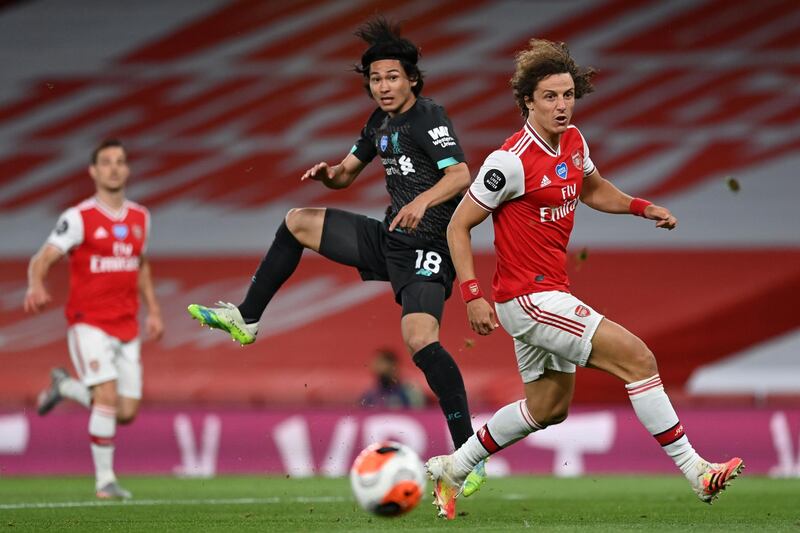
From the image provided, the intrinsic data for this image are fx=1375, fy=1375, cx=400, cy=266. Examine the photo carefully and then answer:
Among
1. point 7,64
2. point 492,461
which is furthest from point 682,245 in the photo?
point 7,64

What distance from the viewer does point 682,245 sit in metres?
16.8

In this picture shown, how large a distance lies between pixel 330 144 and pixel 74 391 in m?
7.87

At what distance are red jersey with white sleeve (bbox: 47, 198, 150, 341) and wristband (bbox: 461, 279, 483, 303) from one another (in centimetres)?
404

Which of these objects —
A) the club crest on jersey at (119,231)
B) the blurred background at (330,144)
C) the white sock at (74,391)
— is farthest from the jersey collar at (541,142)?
the blurred background at (330,144)

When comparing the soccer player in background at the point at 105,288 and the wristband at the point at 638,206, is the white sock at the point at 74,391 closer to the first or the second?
the soccer player in background at the point at 105,288

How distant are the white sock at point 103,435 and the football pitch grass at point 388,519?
0.86ft

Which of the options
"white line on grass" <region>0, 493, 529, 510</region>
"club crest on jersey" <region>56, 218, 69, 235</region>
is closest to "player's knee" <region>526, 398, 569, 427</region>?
"white line on grass" <region>0, 493, 529, 510</region>

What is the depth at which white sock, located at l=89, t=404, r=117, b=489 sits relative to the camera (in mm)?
9234

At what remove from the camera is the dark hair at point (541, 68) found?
654 cm

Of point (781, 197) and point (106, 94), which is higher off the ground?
point (106, 94)

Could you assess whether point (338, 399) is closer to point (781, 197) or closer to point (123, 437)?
point (123, 437)

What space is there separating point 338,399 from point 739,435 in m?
4.63

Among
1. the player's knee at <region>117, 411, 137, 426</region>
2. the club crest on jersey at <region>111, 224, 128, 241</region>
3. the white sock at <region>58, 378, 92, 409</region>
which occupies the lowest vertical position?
the player's knee at <region>117, 411, 137, 426</region>

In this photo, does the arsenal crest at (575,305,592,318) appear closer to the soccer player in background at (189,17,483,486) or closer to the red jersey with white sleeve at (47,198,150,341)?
the soccer player in background at (189,17,483,486)
